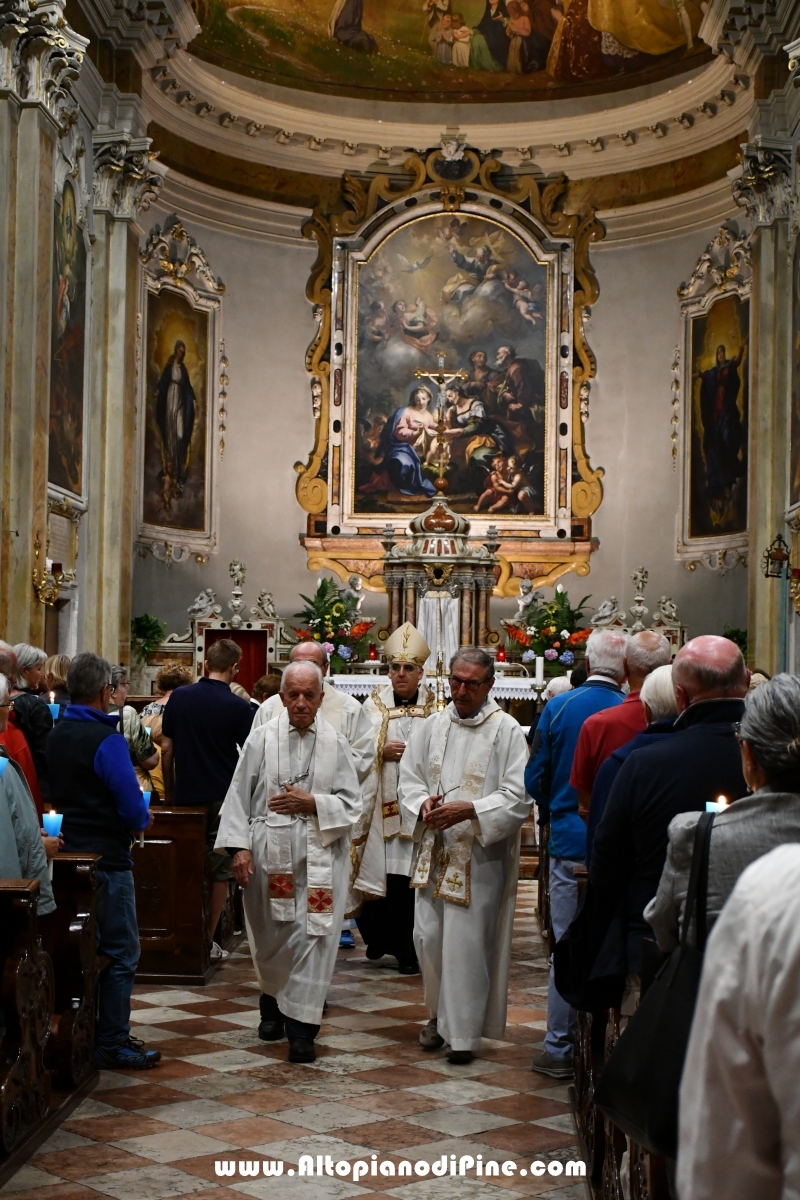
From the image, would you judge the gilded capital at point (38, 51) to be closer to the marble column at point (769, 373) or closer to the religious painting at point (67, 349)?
the religious painting at point (67, 349)

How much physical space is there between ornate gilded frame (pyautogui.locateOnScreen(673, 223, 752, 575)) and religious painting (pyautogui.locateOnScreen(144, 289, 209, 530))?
6486 millimetres

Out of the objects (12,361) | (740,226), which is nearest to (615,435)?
(740,226)

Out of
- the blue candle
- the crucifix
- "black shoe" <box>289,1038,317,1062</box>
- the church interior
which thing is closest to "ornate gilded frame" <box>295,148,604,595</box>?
the church interior

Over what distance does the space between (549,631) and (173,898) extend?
10.6 metres

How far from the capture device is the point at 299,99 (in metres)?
19.9

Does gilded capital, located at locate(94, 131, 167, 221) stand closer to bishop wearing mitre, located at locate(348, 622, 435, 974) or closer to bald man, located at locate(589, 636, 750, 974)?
bishop wearing mitre, located at locate(348, 622, 435, 974)

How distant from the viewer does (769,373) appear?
16.0 m

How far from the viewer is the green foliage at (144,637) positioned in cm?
1745

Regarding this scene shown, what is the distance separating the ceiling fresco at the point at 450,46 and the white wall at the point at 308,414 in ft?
7.59

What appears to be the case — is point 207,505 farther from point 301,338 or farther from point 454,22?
point 454,22

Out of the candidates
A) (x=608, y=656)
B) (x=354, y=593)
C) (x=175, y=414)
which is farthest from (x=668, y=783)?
(x=175, y=414)

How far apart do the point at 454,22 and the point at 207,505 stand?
299 inches

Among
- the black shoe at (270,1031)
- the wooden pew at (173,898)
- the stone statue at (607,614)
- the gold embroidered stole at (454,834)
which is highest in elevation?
the stone statue at (607,614)

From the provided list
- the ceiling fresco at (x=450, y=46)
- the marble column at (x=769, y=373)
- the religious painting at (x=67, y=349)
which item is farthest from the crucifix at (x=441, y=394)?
the religious painting at (x=67, y=349)
